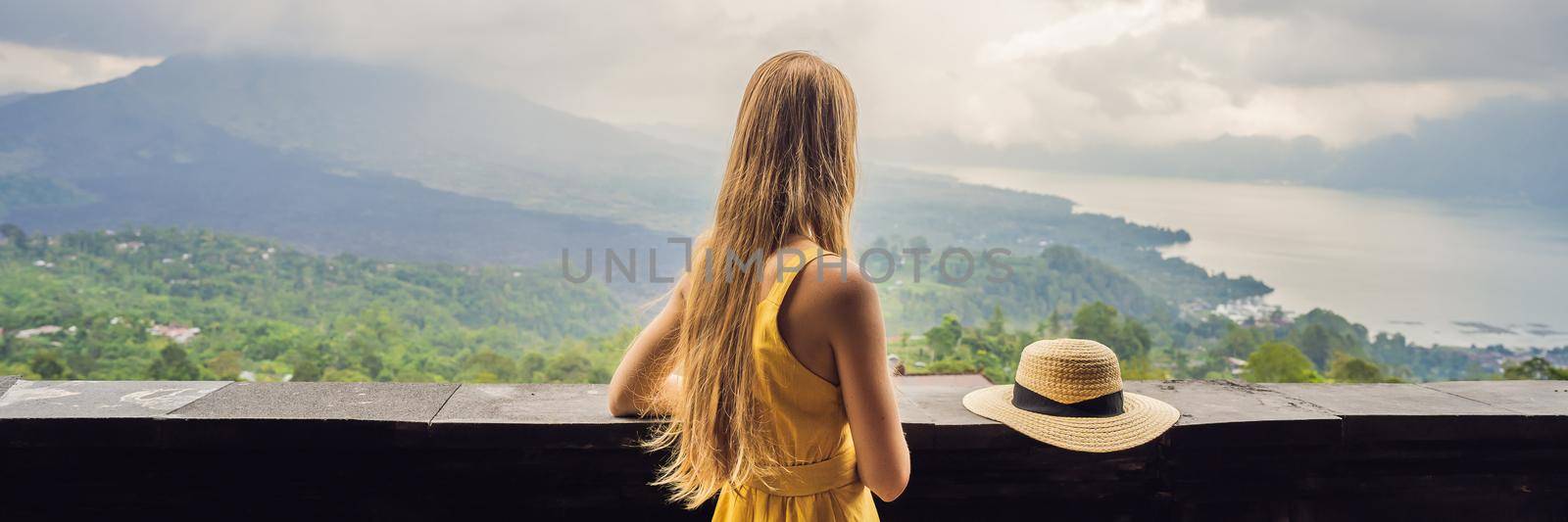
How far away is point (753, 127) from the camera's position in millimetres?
1260

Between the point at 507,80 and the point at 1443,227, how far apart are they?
45.5 feet

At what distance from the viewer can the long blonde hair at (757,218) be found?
1.24 meters

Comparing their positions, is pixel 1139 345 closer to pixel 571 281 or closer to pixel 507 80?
pixel 571 281

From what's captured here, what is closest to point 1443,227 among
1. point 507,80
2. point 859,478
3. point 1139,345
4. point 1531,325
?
point 1531,325

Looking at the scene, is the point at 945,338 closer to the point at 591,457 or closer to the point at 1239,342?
the point at 591,457

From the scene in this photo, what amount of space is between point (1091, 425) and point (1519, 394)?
53.8 inches

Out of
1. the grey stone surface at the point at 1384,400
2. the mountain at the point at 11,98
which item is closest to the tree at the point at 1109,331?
the grey stone surface at the point at 1384,400

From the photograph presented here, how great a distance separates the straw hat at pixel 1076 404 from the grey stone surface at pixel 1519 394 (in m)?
0.97

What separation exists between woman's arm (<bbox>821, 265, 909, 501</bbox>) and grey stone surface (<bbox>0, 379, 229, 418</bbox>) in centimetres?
141

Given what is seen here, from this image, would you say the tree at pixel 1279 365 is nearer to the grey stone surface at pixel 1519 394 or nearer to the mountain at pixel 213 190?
the grey stone surface at pixel 1519 394

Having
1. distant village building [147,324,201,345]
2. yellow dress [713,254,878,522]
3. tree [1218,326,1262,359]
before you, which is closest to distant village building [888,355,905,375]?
yellow dress [713,254,878,522]

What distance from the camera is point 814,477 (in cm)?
136

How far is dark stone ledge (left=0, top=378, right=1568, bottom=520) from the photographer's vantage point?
1773 mm

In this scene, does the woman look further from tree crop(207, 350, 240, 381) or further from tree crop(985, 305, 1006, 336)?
tree crop(207, 350, 240, 381)
